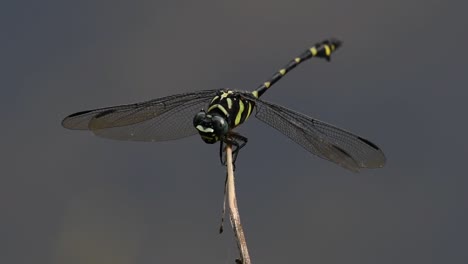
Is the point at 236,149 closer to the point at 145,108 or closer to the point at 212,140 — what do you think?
the point at 212,140

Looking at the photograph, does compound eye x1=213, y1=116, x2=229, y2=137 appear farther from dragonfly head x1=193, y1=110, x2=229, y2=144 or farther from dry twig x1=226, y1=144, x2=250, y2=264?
dry twig x1=226, y1=144, x2=250, y2=264

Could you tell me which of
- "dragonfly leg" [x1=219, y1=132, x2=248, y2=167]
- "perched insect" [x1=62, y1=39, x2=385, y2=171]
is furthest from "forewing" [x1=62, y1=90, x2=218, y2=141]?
"dragonfly leg" [x1=219, y1=132, x2=248, y2=167]

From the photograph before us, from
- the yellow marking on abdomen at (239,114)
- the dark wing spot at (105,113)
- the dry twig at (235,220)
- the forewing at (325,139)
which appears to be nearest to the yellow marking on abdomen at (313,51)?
the forewing at (325,139)

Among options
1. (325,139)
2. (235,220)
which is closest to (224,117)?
(325,139)

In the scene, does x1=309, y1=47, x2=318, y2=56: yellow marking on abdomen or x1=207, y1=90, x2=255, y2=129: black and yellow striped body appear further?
x1=309, y1=47, x2=318, y2=56: yellow marking on abdomen

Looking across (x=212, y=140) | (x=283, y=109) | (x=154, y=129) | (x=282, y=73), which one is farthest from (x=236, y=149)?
(x=282, y=73)

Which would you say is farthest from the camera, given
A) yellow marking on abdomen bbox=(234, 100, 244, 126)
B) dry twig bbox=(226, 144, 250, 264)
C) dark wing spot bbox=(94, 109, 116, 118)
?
dark wing spot bbox=(94, 109, 116, 118)

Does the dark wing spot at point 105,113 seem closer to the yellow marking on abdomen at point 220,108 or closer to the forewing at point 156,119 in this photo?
the forewing at point 156,119
